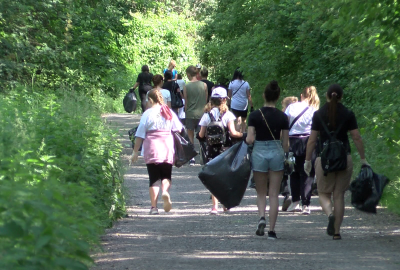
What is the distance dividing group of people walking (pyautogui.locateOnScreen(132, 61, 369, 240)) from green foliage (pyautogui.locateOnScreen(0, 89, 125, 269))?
88 cm

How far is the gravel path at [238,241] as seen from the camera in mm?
7480

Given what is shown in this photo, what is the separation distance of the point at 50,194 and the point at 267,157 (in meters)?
4.65

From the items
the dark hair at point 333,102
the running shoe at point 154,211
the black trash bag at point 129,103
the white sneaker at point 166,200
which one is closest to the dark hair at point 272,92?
the dark hair at point 333,102

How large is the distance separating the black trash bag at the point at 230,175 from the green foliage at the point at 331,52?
5.78 ft

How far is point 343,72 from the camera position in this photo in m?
15.1

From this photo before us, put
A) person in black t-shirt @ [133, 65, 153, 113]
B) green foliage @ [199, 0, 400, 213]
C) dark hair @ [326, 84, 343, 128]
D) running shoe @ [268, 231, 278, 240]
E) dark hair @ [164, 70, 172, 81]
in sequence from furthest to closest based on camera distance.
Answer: person in black t-shirt @ [133, 65, 153, 113] < dark hair @ [164, 70, 172, 81] < green foliage @ [199, 0, 400, 213] < running shoe @ [268, 231, 278, 240] < dark hair @ [326, 84, 343, 128]

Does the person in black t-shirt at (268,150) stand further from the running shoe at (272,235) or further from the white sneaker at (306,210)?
the white sneaker at (306,210)

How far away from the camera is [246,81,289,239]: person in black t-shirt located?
9.14 meters

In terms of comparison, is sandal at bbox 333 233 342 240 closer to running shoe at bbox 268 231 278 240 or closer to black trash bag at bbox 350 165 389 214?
black trash bag at bbox 350 165 389 214

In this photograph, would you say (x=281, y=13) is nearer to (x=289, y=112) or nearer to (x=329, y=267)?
(x=289, y=112)

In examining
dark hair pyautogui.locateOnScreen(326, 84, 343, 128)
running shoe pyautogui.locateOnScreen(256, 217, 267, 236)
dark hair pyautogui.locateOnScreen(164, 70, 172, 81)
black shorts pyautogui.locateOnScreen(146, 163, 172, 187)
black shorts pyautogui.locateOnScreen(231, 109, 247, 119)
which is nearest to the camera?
dark hair pyautogui.locateOnScreen(326, 84, 343, 128)

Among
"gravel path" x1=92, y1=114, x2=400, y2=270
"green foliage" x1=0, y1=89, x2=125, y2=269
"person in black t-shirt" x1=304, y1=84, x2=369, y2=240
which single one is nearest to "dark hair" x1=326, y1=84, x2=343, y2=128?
"person in black t-shirt" x1=304, y1=84, x2=369, y2=240

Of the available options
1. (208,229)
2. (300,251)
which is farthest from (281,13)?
(300,251)

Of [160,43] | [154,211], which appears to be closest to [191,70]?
[154,211]
